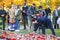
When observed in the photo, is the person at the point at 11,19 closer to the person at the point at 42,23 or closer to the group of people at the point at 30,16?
the group of people at the point at 30,16

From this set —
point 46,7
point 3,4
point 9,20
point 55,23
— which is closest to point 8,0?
point 3,4

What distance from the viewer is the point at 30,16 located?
4.95m

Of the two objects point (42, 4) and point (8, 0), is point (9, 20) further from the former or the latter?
point (42, 4)

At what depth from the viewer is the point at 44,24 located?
494 cm

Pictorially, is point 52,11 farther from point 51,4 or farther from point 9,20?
point 9,20

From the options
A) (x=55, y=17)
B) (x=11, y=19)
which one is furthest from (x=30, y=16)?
(x=55, y=17)

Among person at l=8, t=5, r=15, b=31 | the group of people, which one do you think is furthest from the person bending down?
person at l=8, t=5, r=15, b=31

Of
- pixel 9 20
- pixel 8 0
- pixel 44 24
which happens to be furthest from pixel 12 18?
pixel 44 24

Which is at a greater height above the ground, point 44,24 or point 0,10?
point 0,10

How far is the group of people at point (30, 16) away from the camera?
16.0ft

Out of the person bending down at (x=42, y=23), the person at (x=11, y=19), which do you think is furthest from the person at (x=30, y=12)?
the person at (x=11, y=19)

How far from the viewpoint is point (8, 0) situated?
493cm

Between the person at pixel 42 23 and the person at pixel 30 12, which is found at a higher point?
the person at pixel 30 12

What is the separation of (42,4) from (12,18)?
29.5 inches
